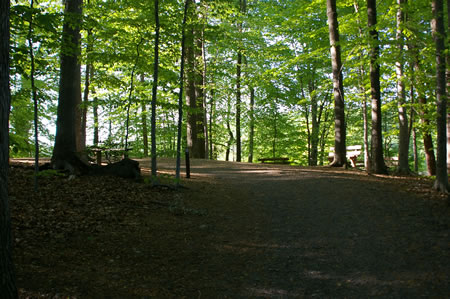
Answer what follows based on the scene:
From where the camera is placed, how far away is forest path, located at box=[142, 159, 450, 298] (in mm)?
3549

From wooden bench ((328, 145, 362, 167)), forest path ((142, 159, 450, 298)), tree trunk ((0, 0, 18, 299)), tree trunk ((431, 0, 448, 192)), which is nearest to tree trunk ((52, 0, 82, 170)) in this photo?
forest path ((142, 159, 450, 298))

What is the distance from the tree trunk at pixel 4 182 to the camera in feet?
8.34

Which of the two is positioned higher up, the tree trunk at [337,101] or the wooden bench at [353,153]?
the tree trunk at [337,101]

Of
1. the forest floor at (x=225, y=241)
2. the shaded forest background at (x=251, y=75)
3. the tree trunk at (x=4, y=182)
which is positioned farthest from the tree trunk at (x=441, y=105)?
the tree trunk at (x=4, y=182)

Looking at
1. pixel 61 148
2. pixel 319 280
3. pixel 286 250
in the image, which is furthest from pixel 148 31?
pixel 319 280

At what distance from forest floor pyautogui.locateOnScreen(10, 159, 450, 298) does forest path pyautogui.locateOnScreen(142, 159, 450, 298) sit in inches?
0.8

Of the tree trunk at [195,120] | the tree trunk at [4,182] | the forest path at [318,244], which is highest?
the tree trunk at [195,120]

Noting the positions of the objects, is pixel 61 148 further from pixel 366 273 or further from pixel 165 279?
pixel 366 273

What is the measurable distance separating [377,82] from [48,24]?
9.46m

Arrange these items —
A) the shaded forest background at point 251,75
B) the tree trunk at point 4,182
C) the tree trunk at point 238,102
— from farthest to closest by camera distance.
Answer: the tree trunk at point 238,102 < the shaded forest background at point 251,75 < the tree trunk at point 4,182

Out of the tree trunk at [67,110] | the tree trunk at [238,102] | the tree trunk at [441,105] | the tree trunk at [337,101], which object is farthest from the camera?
the tree trunk at [238,102]

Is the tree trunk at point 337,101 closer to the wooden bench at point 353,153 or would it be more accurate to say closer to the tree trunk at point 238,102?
the wooden bench at point 353,153

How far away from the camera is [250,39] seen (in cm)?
2006

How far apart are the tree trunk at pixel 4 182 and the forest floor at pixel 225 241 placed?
55 cm
